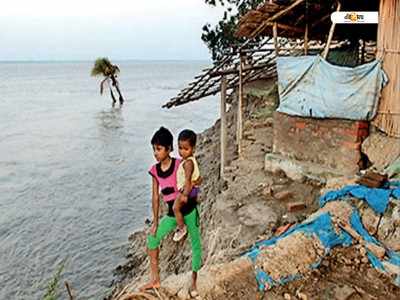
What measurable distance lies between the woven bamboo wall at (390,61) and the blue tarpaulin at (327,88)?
0.41 feet

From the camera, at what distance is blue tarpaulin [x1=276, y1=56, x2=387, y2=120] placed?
24.7ft

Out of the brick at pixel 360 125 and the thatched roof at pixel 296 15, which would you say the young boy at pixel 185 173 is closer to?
the brick at pixel 360 125

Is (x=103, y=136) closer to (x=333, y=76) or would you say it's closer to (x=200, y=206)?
(x=200, y=206)

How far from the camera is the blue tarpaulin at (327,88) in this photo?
7.53m

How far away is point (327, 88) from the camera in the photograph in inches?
319

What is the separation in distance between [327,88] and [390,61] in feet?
3.79

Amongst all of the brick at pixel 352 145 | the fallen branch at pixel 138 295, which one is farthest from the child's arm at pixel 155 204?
the brick at pixel 352 145

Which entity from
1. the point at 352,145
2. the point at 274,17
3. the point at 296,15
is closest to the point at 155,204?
the point at 352,145

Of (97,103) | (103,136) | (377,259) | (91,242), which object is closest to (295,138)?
(377,259)

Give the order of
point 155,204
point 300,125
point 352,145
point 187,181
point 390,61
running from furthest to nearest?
1. point 300,125
2. point 352,145
3. point 390,61
4. point 155,204
5. point 187,181

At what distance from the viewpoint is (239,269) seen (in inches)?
182

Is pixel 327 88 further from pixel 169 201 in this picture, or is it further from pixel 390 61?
→ pixel 169 201

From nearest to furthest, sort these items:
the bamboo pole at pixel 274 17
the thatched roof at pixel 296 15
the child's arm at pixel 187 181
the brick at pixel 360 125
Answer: the child's arm at pixel 187 181 < the brick at pixel 360 125 < the bamboo pole at pixel 274 17 < the thatched roof at pixel 296 15

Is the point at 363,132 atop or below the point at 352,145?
atop
